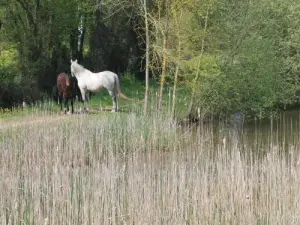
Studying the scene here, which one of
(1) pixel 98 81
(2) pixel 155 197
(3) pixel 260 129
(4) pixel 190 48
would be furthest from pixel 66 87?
(2) pixel 155 197

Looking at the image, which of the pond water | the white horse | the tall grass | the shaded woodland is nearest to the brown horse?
the white horse

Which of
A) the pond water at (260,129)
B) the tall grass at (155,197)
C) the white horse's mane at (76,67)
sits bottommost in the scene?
the pond water at (260,129)

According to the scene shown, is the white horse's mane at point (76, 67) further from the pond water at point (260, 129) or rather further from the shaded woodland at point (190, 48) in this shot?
the pond water at point (260, 129)

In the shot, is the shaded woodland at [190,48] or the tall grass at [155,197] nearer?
the tall grass at [155,197]

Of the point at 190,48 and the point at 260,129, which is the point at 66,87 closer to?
the point at 190,48

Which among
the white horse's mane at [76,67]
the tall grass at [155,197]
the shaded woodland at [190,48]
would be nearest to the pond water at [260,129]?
the shaded woodland at [190,48]

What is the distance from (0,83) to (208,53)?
23.7ft

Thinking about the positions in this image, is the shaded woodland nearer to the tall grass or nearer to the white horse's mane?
the white horse's mane

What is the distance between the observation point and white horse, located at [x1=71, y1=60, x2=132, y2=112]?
17.3m

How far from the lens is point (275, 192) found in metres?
6.57

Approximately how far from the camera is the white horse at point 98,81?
56.8 feet

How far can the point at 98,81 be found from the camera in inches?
687

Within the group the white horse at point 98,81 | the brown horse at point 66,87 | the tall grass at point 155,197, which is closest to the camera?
the tall grass at point 155,197

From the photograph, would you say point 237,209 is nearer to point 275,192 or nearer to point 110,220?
point 275,192
